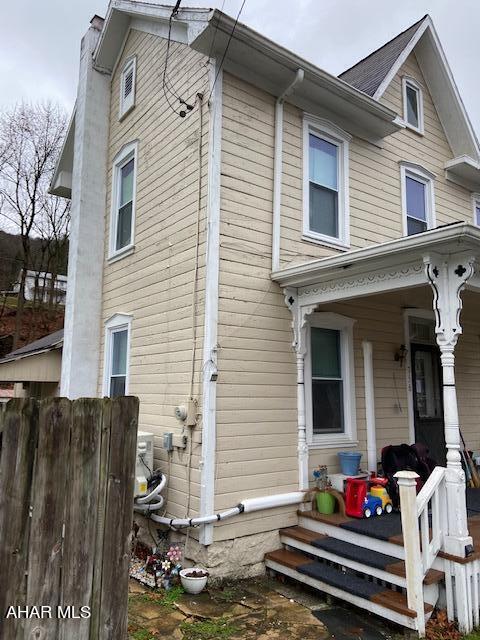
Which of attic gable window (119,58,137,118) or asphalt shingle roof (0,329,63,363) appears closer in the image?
attic gable window (119,58,137,118)

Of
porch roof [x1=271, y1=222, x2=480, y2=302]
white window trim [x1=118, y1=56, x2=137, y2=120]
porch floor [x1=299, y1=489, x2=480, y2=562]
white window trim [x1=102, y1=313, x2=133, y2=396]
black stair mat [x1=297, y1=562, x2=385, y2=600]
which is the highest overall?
white window trim [x1=118, y1=56, x2=137, y2=120]

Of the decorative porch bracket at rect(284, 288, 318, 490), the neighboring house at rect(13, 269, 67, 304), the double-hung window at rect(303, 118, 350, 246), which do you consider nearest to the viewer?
the decorative porch bracket at rect(284, 288, 318, 490)

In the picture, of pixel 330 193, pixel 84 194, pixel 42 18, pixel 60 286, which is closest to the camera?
pixel 330 193

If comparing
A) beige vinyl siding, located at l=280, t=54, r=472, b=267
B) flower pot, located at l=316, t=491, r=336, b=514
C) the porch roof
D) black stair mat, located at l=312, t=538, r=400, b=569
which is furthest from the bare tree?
black stair mat, located at l=312, t=538, r=400, b=569

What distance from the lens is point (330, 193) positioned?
714cm

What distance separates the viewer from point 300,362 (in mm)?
6016

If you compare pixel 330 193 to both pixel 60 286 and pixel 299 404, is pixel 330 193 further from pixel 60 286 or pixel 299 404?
pixel 60 286

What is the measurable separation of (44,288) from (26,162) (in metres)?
6.26

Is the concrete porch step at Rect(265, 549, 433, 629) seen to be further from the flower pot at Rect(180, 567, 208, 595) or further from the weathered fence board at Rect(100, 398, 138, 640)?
the weathered fence board at Rect(100, 398, 138, 640)

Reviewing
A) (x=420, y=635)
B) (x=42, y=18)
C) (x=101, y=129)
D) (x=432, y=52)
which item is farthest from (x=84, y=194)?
(x=420, y=635)

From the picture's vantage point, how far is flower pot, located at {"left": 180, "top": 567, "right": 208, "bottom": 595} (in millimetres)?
4766

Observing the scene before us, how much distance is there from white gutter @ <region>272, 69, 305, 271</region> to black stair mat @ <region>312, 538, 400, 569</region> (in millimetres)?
3219

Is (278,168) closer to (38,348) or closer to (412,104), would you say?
(412,104)

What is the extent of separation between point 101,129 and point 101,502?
8414 mm
